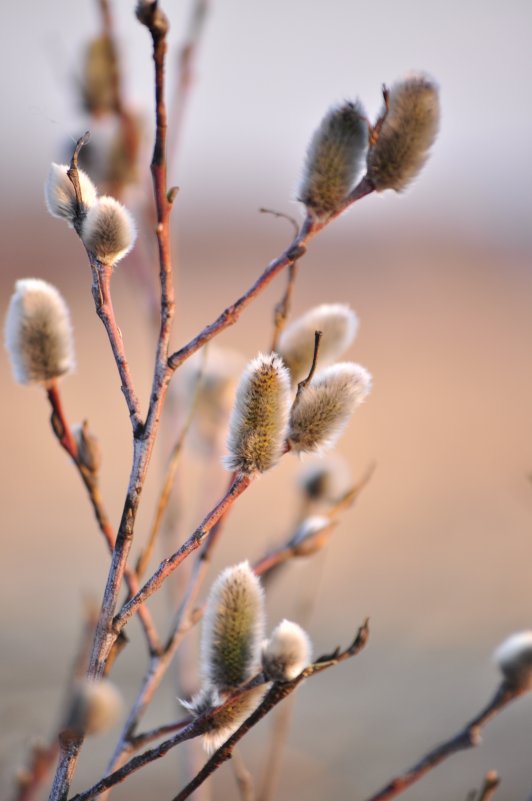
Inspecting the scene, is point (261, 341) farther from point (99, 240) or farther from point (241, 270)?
point (99, 240)

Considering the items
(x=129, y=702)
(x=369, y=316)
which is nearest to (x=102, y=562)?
(x=129, y=702)

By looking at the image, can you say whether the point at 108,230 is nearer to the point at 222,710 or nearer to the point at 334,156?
the point at 334,156

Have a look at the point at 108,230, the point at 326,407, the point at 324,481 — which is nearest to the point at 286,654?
the point at 326,407

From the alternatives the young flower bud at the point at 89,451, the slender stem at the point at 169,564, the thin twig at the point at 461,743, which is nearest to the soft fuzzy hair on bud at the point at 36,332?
the young flower bud at the point at 89,451

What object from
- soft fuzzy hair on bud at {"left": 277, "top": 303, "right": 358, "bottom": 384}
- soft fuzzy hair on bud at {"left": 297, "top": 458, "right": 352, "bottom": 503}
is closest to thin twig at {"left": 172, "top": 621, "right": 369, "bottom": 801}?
soft fuzzy hair on bud at {"left": 277, "top": 303, "right": 358, "bottom": 384}

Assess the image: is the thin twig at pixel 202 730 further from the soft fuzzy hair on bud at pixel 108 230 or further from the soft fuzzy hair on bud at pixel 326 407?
the soft fuzzy hair on bud at pixel 108 230

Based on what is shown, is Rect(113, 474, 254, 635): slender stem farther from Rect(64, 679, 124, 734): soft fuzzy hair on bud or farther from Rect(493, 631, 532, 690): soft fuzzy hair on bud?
Rect(493, 631, 532, 690): soft fuzzy hair on bud
